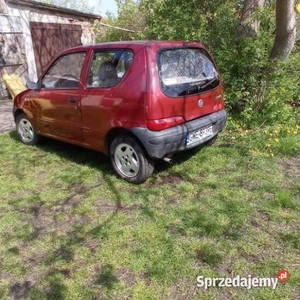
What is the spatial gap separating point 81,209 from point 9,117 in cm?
546

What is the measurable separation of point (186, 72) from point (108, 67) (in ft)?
3.18

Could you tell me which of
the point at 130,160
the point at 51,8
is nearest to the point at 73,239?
the point at 130,160

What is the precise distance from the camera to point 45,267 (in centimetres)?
261

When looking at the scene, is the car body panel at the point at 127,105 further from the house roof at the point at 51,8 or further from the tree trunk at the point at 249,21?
the house roof at the point at 51,8

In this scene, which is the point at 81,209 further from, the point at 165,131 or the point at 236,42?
the point at 236,42

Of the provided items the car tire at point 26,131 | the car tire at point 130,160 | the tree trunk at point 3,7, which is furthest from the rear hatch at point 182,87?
the tree trunk at point 3,7

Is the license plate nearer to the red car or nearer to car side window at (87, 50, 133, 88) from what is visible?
the red car

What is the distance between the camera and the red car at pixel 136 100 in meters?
3.45

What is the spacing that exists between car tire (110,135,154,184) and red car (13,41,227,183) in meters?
0.01

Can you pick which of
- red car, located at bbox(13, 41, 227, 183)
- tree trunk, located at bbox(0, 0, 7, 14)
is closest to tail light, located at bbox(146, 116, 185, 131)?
red car, located at bbox(13, 41, 227, 183)

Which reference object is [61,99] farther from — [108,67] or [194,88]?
[194,88]

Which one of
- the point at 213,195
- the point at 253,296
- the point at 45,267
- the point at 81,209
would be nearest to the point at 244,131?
the point at 213,195

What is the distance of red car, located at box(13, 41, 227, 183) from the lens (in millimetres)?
3451

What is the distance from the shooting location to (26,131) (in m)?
5.49
